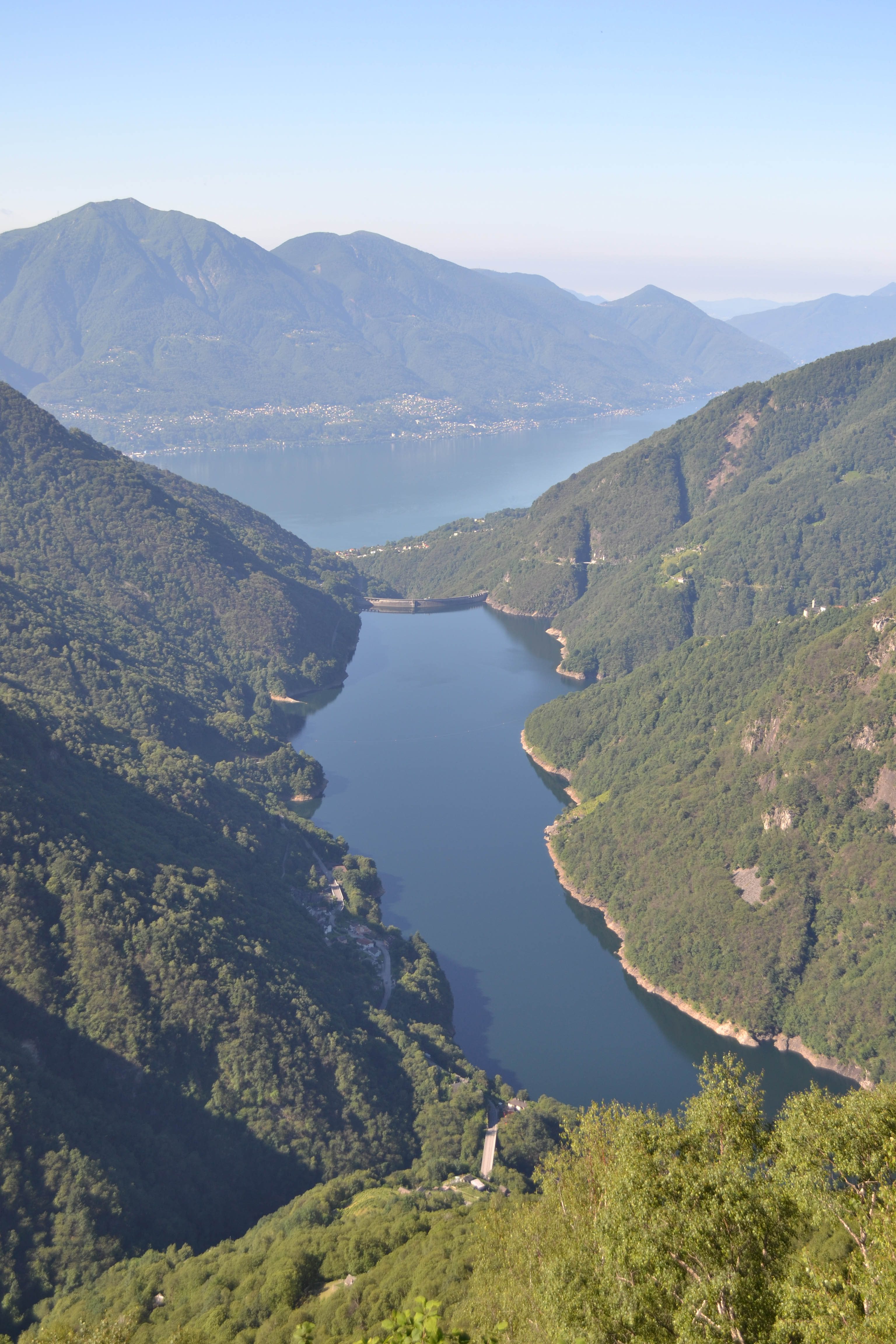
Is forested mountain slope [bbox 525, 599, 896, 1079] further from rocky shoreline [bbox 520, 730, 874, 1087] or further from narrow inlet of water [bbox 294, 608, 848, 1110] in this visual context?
narrow inlet of water [bbox 294, 608, 848, 1110]

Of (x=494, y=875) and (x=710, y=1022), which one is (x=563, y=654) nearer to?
(x=494, y=875)

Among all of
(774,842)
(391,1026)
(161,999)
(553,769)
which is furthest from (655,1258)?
(553,769)

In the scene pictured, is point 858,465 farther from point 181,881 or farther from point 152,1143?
point 152,1143

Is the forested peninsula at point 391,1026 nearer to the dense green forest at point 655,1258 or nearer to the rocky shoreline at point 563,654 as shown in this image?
the dense green forest at point 655,1258

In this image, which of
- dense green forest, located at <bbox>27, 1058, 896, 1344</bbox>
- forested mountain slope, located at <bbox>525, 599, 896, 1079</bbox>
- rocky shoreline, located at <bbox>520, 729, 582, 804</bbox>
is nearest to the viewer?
dense green forest, located at <bbox>27, 1058, 896, 1344</bbox>

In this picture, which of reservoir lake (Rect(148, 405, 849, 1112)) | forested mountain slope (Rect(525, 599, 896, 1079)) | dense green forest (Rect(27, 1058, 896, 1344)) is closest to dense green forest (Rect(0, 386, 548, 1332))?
reservoir lake (Rect(148, 405, 849, 1112))
